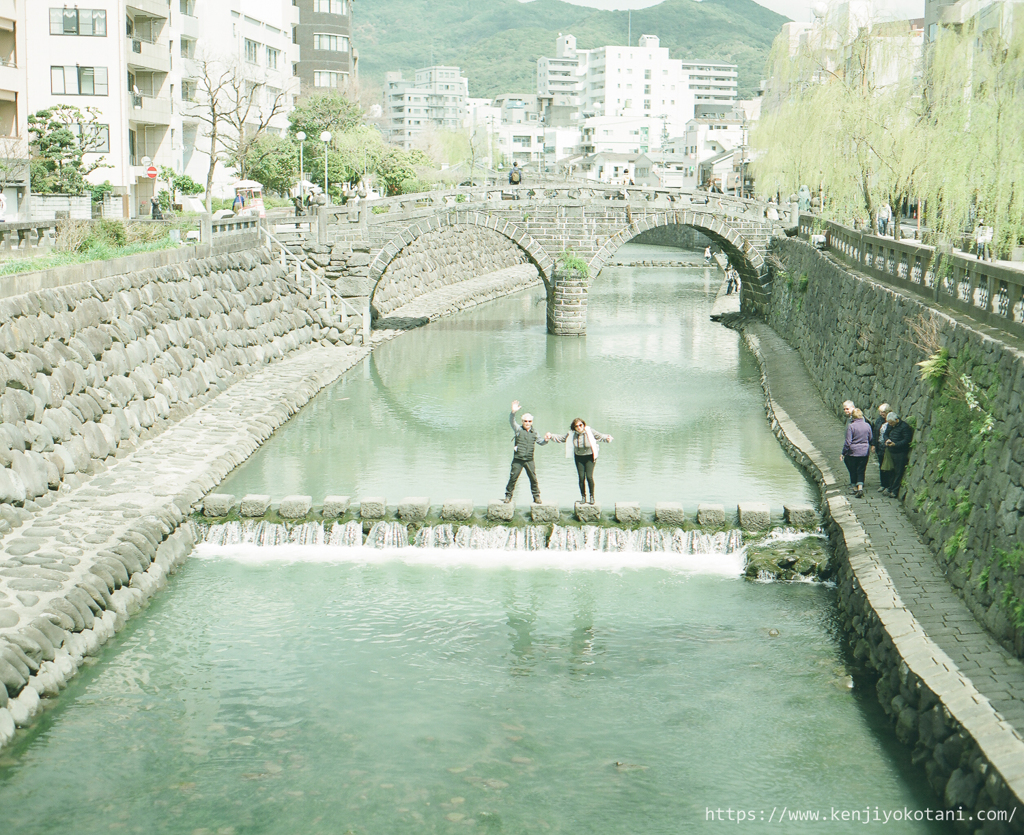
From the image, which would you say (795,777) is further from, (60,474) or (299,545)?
(60,474)

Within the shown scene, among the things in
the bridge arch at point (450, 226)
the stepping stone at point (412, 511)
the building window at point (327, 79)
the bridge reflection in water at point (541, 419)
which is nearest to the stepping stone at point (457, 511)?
the stepping stone at point (412, 511)

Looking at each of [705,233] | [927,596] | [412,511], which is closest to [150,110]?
[705,233]

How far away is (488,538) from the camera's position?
56.0ft

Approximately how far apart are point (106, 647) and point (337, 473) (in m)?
7.94

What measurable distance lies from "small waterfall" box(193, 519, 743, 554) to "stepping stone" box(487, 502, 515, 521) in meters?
0.15

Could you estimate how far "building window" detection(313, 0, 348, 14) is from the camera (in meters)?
75.8

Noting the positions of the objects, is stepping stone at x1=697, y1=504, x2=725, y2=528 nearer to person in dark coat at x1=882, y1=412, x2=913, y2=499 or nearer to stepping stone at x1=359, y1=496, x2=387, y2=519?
person in dark coat at x1=882, y1=412, x2=913, y2=499

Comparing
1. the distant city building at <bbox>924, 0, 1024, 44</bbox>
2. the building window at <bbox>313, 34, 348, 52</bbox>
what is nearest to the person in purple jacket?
the distant city building at <bbox>924, 0, 1024, 44</bbox>

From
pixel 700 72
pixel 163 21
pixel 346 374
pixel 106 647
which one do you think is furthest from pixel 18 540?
pixel 700 72

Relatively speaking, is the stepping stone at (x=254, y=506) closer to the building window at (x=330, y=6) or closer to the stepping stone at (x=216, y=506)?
the stepping stone at (x=216, y=506)

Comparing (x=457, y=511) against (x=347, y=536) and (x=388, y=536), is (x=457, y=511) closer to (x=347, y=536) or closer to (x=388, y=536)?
(x=388, y=536)

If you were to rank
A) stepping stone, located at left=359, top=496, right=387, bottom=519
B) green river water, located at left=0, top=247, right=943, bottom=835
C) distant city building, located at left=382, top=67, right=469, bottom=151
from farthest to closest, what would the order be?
distant city building, located at left=382, top=67, right=469, bottom=151 < stepping stone, located at left=359, top=496, right=387, bottom=519 < green river water, located at left=0, top=247, right=943, bottom=835

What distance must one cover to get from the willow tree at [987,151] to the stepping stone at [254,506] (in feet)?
38.4

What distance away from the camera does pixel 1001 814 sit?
28.2 ft
